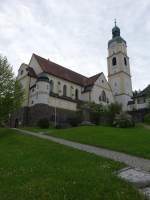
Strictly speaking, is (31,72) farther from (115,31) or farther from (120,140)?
(115,31)

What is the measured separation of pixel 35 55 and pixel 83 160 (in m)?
40.0

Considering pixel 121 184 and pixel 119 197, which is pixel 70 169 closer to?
pixel 121 184

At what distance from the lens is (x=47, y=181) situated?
23.0ft

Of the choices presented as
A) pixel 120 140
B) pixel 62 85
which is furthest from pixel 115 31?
pixel 120 140

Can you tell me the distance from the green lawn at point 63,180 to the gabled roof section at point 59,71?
35194 mm

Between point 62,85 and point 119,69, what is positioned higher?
point 119,69

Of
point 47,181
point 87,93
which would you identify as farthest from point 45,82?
point 47,181

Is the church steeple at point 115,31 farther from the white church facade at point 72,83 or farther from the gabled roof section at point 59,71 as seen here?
the gabled roof section at point 59,71

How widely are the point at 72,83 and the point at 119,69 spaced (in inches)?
705

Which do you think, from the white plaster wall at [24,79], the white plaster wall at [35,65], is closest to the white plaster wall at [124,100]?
the white plaster wall at [35,65]

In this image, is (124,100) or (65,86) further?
(124,100)

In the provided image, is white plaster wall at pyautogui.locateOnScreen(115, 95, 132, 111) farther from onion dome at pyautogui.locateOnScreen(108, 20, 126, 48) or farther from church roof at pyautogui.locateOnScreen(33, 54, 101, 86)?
onion dome at pyautogui.locateOnScreen(108, 20, 126, 48)

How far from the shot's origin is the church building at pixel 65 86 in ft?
130

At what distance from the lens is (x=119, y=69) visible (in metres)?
59.8
